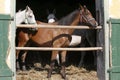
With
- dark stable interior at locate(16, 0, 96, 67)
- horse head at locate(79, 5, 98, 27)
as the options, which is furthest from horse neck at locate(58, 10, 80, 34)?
dark stable interior at locate(16, 0, 96, 67)

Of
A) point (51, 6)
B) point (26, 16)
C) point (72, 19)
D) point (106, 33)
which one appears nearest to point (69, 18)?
point (72, 19)

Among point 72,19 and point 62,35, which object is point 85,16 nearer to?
point 72,19

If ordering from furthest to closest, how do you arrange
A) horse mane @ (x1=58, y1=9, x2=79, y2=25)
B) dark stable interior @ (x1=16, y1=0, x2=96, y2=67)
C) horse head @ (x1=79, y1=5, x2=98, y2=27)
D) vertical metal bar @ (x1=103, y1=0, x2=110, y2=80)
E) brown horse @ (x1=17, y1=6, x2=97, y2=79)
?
1. dark stable interior @ (x1=16, y1=0, x2=96, y2=67)
2. horse mane @ (x1=58, y1=9, x2=79, y2=25)
3. brown horse @ (x1=17, y1=6, x2=97, y2=79)
4. horse head @ (x1=79, y1=5, x2=98, y2=27)
5. vertical metal bar @ (x1=103, y1=0, x2=110, y2=80)

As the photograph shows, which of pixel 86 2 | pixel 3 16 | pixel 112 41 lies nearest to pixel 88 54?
pixel 86 2

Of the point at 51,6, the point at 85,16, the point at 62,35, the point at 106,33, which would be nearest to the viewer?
the point at 106,33

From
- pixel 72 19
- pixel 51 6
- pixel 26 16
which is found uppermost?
pixel 51 6

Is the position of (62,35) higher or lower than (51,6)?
lower

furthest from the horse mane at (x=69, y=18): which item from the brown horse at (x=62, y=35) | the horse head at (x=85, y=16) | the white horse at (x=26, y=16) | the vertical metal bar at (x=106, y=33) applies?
the vertical metal bar at (x=106, y=33)

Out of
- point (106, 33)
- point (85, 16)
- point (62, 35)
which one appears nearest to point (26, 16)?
point (62, 35)

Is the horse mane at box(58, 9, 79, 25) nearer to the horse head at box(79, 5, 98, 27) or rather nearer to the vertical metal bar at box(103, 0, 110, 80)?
the horse head at box(79, 5, 98, 27)

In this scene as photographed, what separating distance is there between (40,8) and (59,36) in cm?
474

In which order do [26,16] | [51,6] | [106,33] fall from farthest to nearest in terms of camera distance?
[51,6], [26,16], [106,33]

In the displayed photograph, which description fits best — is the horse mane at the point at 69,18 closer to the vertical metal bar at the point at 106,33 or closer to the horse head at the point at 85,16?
the horse head at the point at 85,16

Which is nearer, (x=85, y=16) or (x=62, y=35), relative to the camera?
(x=85, y=16)
